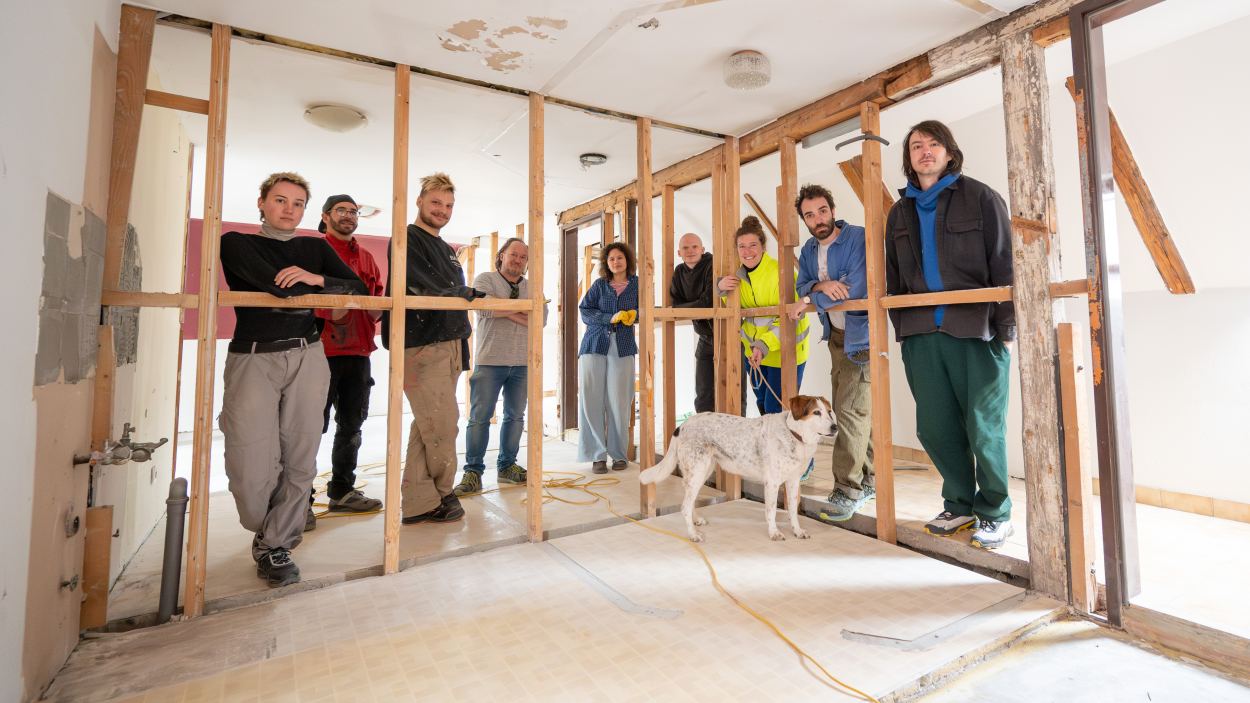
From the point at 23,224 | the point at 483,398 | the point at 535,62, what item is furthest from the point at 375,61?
the point at 483,398

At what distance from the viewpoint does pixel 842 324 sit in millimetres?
2826

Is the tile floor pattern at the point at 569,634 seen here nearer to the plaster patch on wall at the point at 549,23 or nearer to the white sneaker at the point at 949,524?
the white sneaker at the point at 949,524

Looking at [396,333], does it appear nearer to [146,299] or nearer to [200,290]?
[200,290]

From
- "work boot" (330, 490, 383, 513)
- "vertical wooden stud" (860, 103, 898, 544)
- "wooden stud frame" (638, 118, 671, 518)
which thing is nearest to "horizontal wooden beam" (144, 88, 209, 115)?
"wooden stud frame" (638, 118, 671, 518)

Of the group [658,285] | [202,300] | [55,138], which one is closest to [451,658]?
[202,300]

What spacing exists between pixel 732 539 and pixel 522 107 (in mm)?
2486

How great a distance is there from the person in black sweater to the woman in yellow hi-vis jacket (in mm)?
2049

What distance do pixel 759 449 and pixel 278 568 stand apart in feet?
6.60

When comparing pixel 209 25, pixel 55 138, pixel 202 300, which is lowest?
pixel 202 300

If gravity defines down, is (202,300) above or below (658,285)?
below

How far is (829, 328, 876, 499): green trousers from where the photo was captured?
9.27 ft

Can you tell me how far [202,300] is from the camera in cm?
190

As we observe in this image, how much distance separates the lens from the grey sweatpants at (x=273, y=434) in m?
1.97

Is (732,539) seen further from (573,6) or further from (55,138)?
(55,138)
